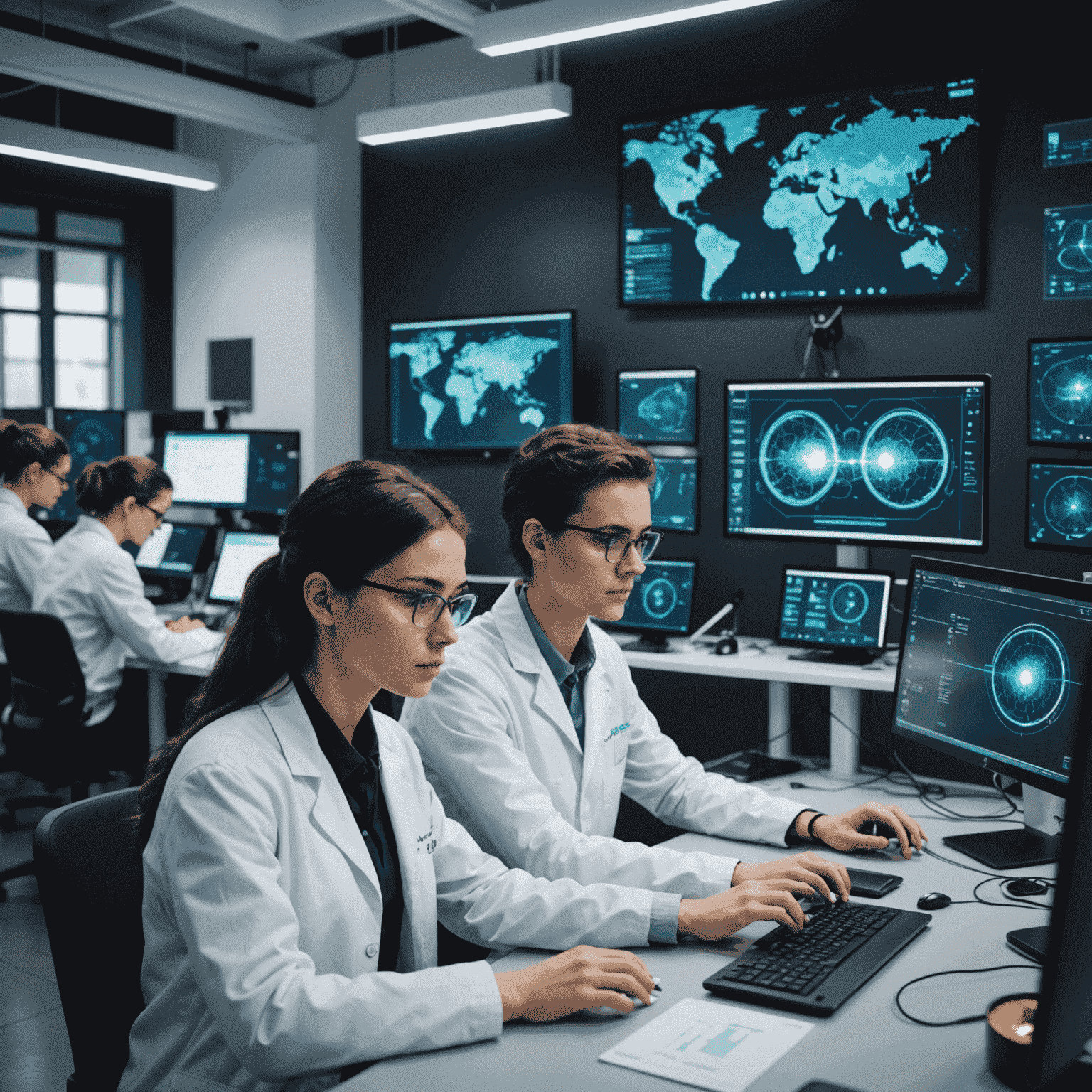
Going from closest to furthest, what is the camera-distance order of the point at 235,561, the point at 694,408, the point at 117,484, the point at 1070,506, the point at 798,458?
the point at 1070,506 → the point at 798,458 → the point at 694,408 → the point at 117,484 → the point at 235,561

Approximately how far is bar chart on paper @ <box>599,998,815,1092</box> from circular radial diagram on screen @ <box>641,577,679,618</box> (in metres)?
2.08

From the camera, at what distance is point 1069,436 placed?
2643mm

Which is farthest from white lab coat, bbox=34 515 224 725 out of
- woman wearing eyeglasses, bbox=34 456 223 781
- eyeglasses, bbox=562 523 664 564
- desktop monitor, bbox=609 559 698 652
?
eyeglasses, bbox=562 523 664 564

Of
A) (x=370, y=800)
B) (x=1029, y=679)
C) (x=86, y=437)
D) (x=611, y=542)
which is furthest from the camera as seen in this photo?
(x=86, y=437)

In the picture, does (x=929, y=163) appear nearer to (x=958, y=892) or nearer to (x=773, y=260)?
(x=773, y=260)

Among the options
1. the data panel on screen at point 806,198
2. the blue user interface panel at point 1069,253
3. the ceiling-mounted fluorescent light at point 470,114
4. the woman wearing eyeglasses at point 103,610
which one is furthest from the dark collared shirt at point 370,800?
Result: the ceiling-mounted fluorescent light at point 470,114

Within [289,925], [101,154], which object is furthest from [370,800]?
[101,154]

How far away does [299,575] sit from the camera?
1.29 meters

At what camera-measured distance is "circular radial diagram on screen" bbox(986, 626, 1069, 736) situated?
5.29ft

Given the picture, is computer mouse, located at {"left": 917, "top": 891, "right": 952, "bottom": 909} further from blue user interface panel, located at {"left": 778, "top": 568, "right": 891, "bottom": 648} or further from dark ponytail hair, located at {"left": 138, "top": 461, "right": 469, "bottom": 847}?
blue user interface panel, located at {"left": 778, "top": 568, "right": 891, "bottom": 648}

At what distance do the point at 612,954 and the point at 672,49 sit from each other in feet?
11.1

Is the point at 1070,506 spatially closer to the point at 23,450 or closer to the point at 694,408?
the point at 694,408

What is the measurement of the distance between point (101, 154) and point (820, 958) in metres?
4.44

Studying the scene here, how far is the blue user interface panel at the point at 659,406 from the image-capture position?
367 cm
